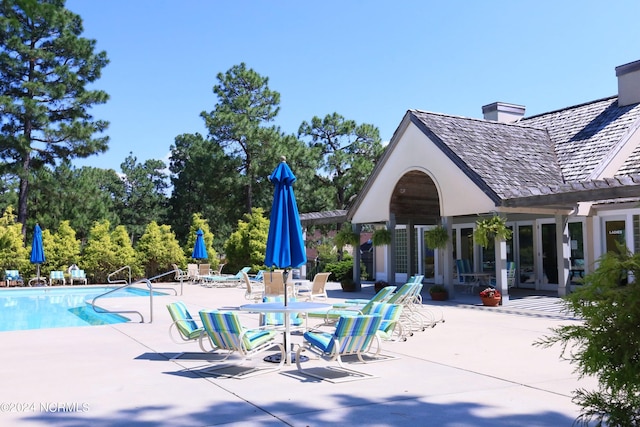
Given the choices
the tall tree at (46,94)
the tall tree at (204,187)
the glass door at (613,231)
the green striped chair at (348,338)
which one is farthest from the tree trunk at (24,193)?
the green striped chair at (348,338)

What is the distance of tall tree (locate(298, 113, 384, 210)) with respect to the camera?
39.0 meters

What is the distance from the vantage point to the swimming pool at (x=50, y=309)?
45.7ft

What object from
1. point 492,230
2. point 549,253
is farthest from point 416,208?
point 492,230

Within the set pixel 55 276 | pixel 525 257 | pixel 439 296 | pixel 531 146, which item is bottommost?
pixel 439 296

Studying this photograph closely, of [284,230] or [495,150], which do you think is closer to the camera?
[284,230]

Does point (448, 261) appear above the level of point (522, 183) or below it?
below

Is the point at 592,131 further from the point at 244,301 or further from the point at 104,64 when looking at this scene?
the point at 104,64

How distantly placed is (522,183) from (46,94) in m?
26.1

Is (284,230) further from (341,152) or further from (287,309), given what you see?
(341,152)

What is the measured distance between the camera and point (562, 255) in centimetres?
1622

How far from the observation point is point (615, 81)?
2086 cm

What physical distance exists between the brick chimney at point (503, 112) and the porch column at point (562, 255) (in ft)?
31.5

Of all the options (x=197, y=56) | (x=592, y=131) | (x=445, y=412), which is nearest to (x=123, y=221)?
(x=197, y=56)

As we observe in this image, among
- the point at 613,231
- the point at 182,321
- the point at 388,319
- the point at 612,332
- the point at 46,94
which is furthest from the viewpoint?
the point at 46,94
